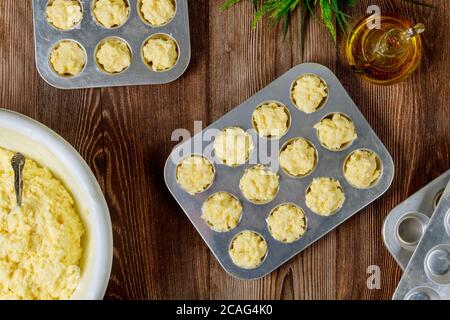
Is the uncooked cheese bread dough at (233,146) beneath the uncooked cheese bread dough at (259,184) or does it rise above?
above

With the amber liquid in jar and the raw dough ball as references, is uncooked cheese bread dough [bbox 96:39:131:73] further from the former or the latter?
the amber liquid in jar

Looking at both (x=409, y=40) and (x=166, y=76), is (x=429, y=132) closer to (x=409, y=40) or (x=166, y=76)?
(x=409, y=40)

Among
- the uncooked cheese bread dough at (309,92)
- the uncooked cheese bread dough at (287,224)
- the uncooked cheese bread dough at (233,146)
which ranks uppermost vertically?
the uncooked cheese bread dough at (309,92)

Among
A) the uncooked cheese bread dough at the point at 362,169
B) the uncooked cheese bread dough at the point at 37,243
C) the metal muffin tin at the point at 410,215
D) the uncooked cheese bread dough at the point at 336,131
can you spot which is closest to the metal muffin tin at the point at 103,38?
the uncooked cheese bread dough at the point at 37,243

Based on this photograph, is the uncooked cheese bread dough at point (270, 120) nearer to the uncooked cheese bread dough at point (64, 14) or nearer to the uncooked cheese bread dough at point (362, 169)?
the uncooked cheese bread dough at point (362, 169)

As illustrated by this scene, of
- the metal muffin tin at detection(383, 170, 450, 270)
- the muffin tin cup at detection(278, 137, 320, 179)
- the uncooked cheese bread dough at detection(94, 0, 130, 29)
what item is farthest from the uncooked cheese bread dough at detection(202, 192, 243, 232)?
the uncooked cheese bread dough at detection(94, 0, 130, 29)

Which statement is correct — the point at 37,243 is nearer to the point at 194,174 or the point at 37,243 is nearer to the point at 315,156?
the point at 194,174
